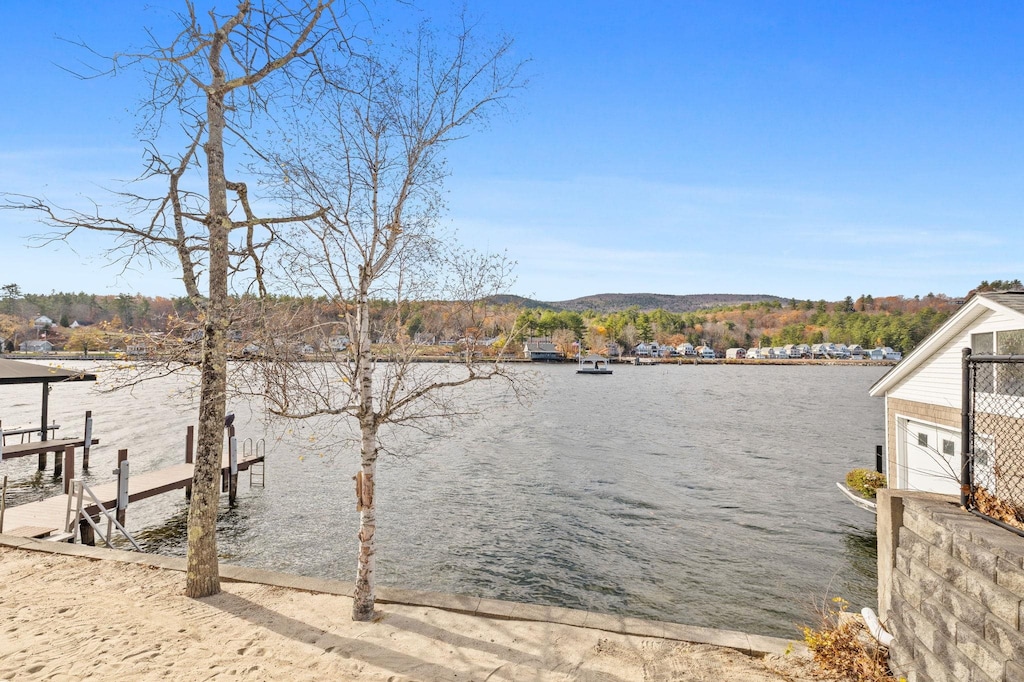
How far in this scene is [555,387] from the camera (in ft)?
233

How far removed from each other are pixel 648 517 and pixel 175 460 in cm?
1966

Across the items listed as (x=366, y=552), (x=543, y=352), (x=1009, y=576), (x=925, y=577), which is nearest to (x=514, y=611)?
(x=366, y=552)

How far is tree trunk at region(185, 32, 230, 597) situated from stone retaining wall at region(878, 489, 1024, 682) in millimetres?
7748

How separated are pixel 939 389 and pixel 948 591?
38.1 feet

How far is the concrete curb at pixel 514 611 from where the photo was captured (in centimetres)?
642

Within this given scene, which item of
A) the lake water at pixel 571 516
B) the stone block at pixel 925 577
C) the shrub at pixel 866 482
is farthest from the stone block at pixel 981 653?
the shrub at pixel 866 482

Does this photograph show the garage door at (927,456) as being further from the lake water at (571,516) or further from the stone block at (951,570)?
the stone block at (951,570)

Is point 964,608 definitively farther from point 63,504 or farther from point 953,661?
point 63,504

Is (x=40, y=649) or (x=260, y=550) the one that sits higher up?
(x=40, y=649)

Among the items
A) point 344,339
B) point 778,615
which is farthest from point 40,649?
point 778,615

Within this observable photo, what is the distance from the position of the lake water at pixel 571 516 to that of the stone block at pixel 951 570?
4.47 metres

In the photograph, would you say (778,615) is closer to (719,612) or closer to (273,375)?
(719,612)

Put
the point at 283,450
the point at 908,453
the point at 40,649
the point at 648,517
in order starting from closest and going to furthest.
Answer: the point at 40,649 → the point at 908,453 → the point at 648,517 → the point at 283,450

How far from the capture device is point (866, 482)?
17984mm
